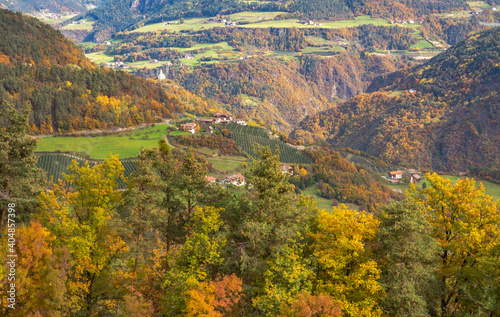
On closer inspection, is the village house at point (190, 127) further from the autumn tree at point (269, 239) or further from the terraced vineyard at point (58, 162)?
the autumn tree at point (269, 239)

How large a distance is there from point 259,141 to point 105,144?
2117 inches

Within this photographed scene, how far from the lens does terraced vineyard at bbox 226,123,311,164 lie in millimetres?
126438

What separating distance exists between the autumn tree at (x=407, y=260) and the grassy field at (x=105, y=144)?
257ft

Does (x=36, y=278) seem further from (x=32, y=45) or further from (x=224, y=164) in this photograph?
(x=32, y=45)

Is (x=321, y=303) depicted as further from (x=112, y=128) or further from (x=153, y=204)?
(x=112, y=128)

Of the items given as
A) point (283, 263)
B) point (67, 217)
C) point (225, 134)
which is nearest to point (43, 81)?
point (225, 134)

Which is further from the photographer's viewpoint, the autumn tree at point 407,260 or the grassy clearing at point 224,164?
the grassy clearing at point 224,164

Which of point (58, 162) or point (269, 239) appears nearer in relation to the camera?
point (269, 239)

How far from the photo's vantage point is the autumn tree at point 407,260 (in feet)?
71.6

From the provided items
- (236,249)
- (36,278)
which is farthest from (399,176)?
(36,278)

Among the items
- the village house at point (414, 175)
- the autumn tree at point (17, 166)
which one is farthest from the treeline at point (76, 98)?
the village house at point (414, 175)

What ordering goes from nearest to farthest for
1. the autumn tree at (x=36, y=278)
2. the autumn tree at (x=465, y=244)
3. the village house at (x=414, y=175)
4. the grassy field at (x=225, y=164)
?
the autumn tree at (x=36, y=278) < the autumn tree at (x=465, y=244) < the grassy field at (x=225, y=164) < the village house at (x=414, y=175)

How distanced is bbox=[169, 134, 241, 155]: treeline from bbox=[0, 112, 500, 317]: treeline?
288 ft

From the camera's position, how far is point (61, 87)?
11931 centimetres
